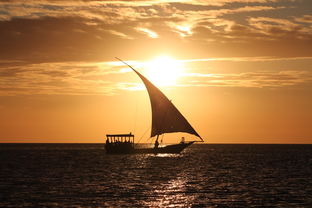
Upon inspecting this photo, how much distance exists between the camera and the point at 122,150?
105500mm

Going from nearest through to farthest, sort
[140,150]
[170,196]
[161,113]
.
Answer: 1. [170,196]
2. [161,113]
3. [140,150]

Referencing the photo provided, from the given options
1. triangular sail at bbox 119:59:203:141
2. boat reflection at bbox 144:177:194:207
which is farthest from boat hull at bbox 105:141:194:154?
boat reflection at bbox 144:177:194:207

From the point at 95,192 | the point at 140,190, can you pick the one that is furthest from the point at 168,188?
the point at 95,192

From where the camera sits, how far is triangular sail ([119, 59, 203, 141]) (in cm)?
10075

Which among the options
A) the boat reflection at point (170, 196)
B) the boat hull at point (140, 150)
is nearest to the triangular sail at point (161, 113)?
the boat hull at point (140, 150)

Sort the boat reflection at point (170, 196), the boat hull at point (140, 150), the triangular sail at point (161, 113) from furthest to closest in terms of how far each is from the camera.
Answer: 1. the boat hull at point (140, 150)
2. the triangular sail at point (161, 113)
3. the boat reflection at point (170, 196)

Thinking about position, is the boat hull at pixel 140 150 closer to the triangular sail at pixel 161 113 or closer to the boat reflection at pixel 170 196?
the triangular sail at pixel 161 113

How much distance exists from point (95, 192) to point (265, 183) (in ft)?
61.5

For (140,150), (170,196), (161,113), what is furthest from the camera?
(140,150)

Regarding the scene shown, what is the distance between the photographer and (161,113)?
10175 centimetres

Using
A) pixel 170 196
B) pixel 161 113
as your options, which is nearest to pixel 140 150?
pixel 161 113

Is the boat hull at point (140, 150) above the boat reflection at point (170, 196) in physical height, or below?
below

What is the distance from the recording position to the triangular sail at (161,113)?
10075 cm

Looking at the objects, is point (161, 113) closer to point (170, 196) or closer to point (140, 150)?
point (140, 150)
